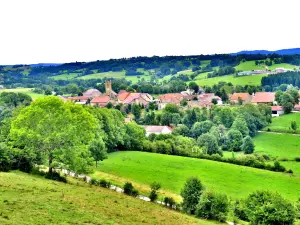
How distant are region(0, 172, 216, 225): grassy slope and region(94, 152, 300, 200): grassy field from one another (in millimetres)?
16101

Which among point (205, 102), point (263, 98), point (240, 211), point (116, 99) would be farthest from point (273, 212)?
point (116, 99)

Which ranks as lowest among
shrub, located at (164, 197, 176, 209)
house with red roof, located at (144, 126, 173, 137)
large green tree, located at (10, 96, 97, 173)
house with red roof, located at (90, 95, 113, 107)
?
house with red roof, located at (144, 126, 173, 137)

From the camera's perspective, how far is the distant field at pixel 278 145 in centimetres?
8881

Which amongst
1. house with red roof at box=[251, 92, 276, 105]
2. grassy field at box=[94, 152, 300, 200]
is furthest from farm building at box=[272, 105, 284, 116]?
grassy field at box=[94, 152, 300, 200]

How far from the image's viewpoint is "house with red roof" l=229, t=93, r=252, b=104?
539ft

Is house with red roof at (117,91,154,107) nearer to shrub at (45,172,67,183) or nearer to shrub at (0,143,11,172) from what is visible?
shrub at (45,172,67,183)

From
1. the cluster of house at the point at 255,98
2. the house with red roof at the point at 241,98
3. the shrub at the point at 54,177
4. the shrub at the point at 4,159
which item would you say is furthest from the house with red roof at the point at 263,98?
the shrub at the point at 4,159

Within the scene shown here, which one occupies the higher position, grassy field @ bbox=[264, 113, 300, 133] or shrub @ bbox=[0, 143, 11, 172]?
shrub @ bbox=[0, 143, 11, 172]

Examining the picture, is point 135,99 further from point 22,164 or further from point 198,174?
point 22,164

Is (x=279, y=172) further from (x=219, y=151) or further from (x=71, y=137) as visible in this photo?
(x=71, y=137)

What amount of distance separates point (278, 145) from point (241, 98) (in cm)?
7080

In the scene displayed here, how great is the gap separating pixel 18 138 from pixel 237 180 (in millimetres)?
35129

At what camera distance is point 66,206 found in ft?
108

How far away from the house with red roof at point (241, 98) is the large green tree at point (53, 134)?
12289cm
